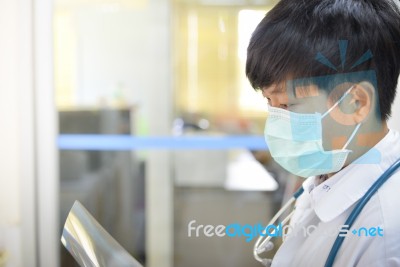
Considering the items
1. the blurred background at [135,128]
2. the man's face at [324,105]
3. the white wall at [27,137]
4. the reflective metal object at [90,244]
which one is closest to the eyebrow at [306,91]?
the man's face at [324,105]

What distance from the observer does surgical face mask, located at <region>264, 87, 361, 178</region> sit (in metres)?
0.78

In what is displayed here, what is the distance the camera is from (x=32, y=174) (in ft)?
4.88

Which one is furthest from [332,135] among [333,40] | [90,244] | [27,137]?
[27,137]

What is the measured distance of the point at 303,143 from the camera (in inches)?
30.8

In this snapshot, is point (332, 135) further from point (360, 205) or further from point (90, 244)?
point (90, 244)

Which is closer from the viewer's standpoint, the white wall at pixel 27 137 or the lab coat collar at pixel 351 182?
the lab coat collar at pixel 351 182

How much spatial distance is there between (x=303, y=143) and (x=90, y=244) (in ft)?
1.41

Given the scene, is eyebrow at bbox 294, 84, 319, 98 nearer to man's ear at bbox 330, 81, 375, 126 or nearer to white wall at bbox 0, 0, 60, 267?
man's ear at bbox 330, 81, 375, 126

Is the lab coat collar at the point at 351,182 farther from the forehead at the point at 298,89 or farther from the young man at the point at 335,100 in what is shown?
the forehead at the point at 298,89

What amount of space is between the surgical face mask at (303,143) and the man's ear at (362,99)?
0.06 ft

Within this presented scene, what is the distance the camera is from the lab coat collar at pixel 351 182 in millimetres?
755

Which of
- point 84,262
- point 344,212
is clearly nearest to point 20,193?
point 84,262

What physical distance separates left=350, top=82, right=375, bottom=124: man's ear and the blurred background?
101 millimetres

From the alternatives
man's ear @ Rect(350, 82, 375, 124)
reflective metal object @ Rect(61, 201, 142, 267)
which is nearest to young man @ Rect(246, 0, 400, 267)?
man's ear @ Rect(350, 82, 375, 124)
